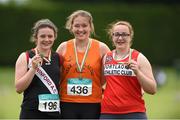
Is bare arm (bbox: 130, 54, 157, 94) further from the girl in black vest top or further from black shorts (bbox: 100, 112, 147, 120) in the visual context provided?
the girl in black vest top

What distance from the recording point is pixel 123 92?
789 centimetres

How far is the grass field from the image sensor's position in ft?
48.4

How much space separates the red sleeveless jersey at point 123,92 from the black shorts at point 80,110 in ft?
1.17

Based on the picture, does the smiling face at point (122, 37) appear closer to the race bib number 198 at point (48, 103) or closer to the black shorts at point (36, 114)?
the race bib number 198 at point (48, 103)

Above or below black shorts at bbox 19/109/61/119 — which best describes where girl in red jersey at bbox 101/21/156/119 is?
above

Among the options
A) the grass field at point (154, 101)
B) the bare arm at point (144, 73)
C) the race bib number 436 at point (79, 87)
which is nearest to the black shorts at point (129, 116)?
the bare arm at point (144, 73)

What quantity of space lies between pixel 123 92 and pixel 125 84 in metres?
0.09

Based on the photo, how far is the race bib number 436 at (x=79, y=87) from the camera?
27.1 ft

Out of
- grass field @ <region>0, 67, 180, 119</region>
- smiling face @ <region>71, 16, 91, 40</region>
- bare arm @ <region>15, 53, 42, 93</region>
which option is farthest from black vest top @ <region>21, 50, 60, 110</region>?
grass field @ <region>0, 67, 180, 119</region>

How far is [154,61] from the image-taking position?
31594 mm

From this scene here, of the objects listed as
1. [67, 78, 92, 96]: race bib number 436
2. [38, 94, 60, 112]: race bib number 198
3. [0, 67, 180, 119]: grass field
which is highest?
[67, 78, 92, 96]: race bib number 436

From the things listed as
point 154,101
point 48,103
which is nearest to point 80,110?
point 48,103

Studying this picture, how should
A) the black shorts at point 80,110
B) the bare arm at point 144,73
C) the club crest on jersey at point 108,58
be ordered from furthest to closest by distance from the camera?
the black shorts at point 80,110 < the club crest on jersey at point 108,58 < the bare arm at point 144,73

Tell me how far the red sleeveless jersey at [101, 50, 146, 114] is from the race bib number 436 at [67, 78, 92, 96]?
40 cm
